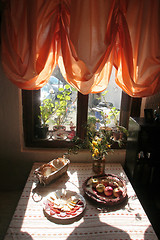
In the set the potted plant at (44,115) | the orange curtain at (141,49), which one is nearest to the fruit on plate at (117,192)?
the orange curtain at (141,49)

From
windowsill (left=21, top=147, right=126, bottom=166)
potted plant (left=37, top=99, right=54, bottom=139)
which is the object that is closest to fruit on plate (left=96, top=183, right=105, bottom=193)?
windowsill (left=21, top=147, right=126, bottom=166)

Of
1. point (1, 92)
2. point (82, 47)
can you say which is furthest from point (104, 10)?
point (1, 92)

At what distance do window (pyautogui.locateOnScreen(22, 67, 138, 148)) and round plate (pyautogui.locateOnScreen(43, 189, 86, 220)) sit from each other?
0.65 m

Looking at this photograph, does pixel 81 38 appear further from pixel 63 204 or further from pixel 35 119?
pixel 63 204

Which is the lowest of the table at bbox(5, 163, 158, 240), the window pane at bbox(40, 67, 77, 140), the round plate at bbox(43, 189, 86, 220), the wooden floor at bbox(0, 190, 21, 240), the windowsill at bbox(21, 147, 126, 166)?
the wooden floor at bbox(0, 190, 21, 240)

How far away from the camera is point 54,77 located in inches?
81.0

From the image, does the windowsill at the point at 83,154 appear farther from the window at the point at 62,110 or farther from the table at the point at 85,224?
the table at the point at 85,224

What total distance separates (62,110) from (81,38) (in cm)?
75

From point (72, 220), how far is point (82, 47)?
4.15 ft

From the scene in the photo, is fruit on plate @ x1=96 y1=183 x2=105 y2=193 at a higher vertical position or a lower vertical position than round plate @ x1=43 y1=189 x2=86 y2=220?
higher

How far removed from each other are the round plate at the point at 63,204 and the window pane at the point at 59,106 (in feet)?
2.30

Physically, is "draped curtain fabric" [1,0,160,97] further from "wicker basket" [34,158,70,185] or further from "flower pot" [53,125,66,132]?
"wicker basket" [34,158,70,185]

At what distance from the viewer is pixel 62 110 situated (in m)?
2.13

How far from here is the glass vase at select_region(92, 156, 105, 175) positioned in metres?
1.90
